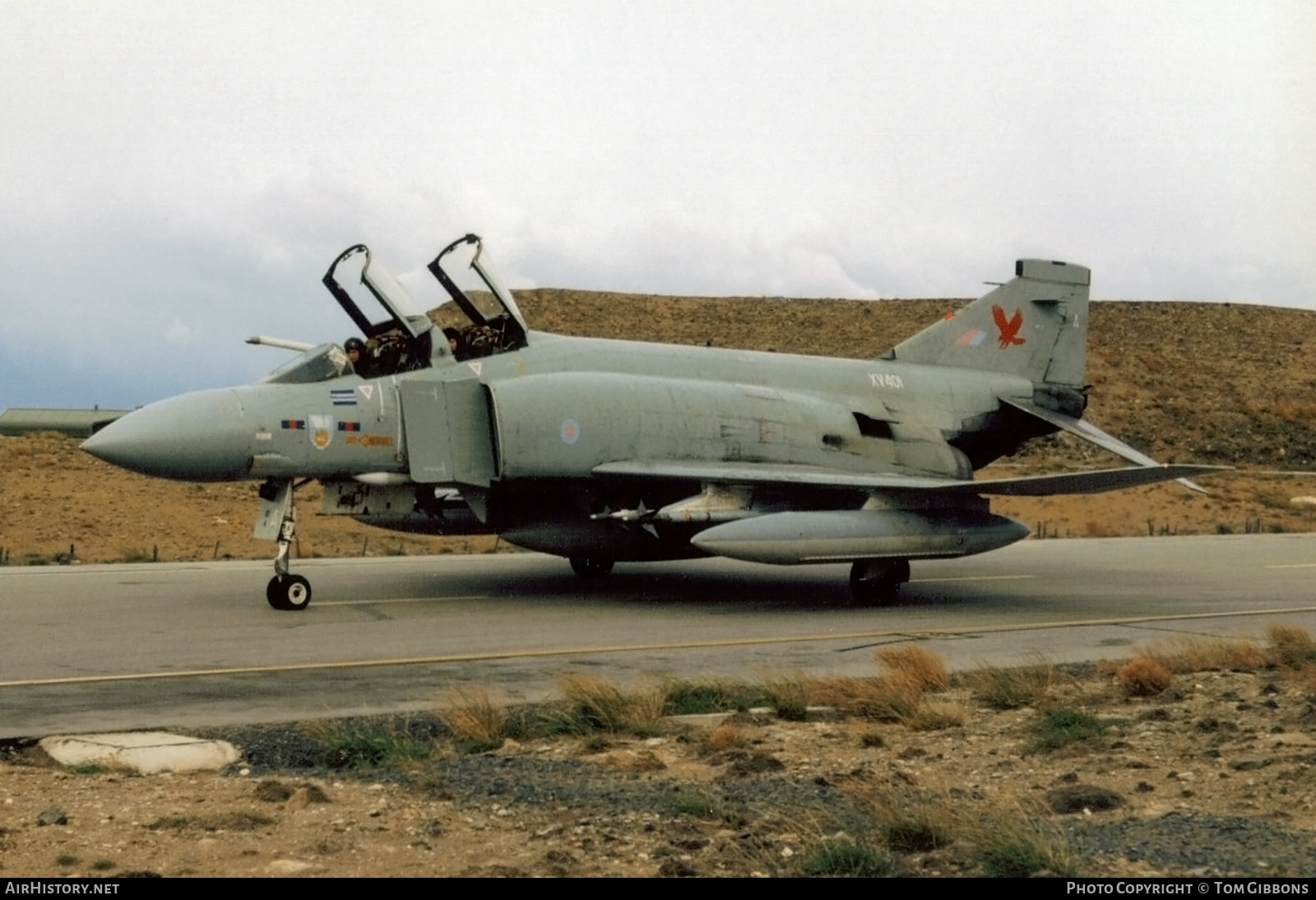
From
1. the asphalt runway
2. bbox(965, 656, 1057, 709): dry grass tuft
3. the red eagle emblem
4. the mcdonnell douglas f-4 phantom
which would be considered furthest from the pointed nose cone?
the red eagle emblem

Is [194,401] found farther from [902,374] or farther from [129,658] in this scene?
[902,374]

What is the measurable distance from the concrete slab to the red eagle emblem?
50.6 ft

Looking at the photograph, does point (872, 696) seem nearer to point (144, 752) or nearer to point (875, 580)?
point (144, 752)

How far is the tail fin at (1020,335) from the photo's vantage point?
68.3 ft

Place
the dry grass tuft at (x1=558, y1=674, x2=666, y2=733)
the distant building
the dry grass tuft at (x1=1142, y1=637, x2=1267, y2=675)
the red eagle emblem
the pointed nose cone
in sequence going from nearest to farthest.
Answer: the dry grass tuft at (x1=558, y1=674, x2=666, y2=733)
the dry grass tuft at (x1=1142, y1=637, x2=1267, y2=675)
the pointed nose cone
the red eagle emblem
the distant building

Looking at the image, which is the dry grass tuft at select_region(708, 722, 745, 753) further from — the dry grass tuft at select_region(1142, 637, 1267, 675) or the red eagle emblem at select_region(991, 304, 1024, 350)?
the red eagle emblem at select_region(991, 304, 1024, 350)

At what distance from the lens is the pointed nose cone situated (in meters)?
13.5

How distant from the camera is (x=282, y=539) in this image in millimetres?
14398

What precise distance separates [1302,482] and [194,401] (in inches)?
1770

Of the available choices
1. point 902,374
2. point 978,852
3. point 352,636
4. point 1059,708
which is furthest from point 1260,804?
point 902,374

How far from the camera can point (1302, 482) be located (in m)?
49.9

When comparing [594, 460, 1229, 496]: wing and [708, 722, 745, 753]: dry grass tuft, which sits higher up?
[594, 460, 1229, 496]: wing

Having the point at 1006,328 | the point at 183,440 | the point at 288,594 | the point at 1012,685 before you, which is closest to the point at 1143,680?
the point at 1012,685

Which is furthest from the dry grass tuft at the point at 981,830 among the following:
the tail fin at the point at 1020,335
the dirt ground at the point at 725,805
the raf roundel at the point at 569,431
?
the tail fin at the point at 1020,335
